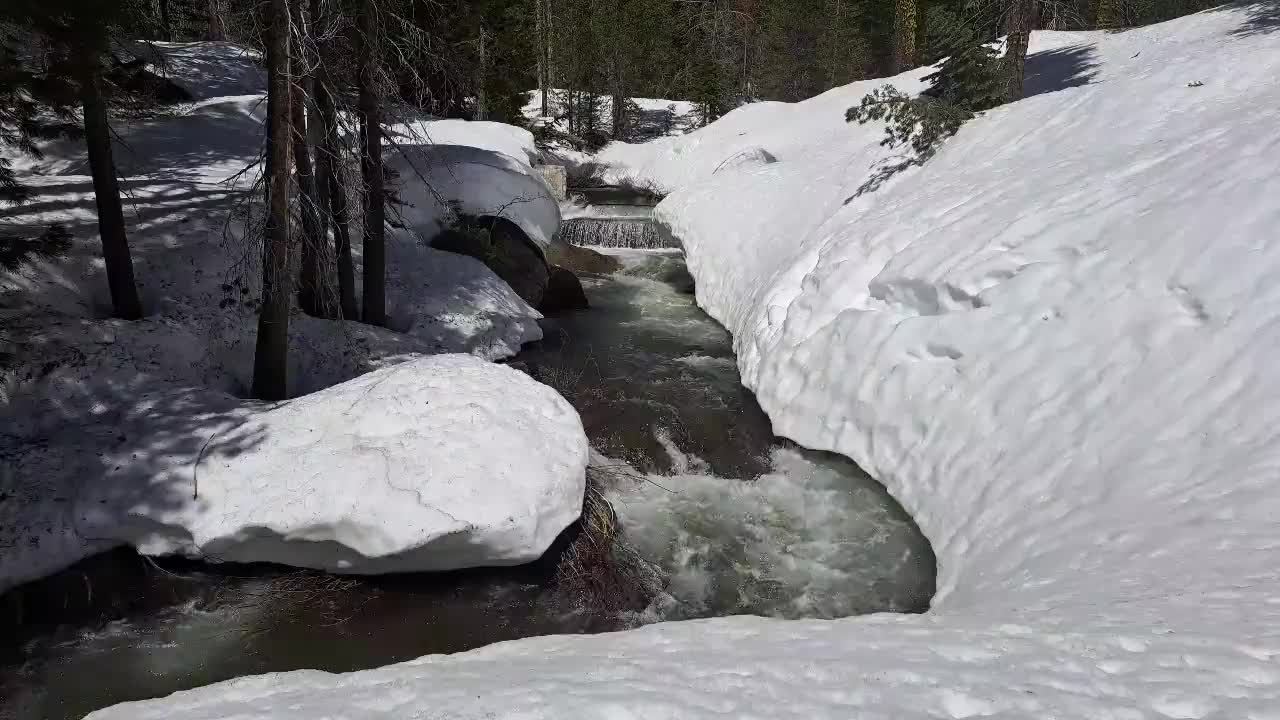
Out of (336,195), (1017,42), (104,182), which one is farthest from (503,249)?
(1017,42)

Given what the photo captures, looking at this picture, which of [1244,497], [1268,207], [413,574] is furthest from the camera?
[1268,207]

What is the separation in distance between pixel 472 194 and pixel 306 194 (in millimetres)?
8034

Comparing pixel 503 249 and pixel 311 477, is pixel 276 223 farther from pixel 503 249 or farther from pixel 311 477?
pixel 503 249

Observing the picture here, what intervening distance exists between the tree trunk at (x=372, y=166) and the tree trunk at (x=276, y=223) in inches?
45.2

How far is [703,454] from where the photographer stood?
32.6 feet

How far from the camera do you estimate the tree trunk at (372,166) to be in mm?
9086

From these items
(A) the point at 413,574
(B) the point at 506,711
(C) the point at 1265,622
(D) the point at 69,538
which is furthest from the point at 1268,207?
(D) the point at 69,538

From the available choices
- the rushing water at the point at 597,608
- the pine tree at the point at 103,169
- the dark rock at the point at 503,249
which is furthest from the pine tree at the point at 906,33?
the pine tree at the point at 103,169

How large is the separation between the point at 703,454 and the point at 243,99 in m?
16.6

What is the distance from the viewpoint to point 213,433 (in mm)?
7109

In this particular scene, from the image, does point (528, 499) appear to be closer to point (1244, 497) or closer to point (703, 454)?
point (703, 454)

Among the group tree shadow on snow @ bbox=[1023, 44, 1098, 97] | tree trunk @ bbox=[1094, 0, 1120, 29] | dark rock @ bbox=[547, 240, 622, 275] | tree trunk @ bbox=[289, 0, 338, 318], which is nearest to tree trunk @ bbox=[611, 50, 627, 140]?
tree shadow on snow @ bbox=[1023, 44, 1098, 97]

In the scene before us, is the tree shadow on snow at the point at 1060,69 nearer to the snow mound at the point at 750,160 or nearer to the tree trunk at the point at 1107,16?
the tree trunk at the point at 1107,16

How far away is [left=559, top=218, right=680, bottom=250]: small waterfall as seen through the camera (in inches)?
867
